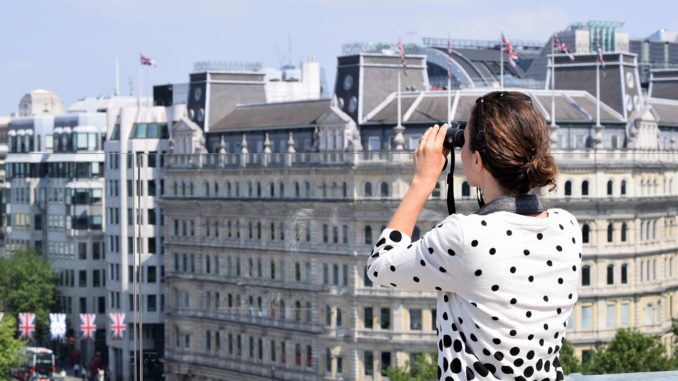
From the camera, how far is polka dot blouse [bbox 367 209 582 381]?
8.75 m

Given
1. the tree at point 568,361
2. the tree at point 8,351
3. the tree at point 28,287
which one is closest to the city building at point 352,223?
the tree at point 8,351

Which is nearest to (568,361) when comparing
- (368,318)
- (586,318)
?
(586,318)

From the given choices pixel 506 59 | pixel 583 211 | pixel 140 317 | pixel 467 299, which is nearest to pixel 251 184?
pixel 583 211

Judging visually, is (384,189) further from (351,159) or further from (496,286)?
(496,286)

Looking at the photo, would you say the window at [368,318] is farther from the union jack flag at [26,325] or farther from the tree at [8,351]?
the union jack flag at [26,325]

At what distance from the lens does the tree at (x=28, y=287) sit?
82.9 m

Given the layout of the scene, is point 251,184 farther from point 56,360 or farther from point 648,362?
point 648,362

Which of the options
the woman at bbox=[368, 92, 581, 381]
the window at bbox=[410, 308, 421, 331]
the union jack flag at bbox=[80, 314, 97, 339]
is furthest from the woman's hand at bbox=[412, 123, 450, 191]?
the union jack flag at bbox=[80, 314, 97, 339]

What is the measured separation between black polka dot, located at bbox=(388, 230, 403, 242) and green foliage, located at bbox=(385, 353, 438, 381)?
2042 inches

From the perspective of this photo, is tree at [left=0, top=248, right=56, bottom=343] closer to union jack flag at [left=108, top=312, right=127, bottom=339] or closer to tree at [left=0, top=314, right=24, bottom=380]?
tree at [left=0, top=314, right=24, bottom=380]

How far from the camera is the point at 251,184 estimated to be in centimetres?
7969

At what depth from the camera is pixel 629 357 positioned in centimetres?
6669

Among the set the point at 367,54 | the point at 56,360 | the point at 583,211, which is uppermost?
the point at 367,54

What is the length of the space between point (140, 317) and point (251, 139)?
2736 inches
